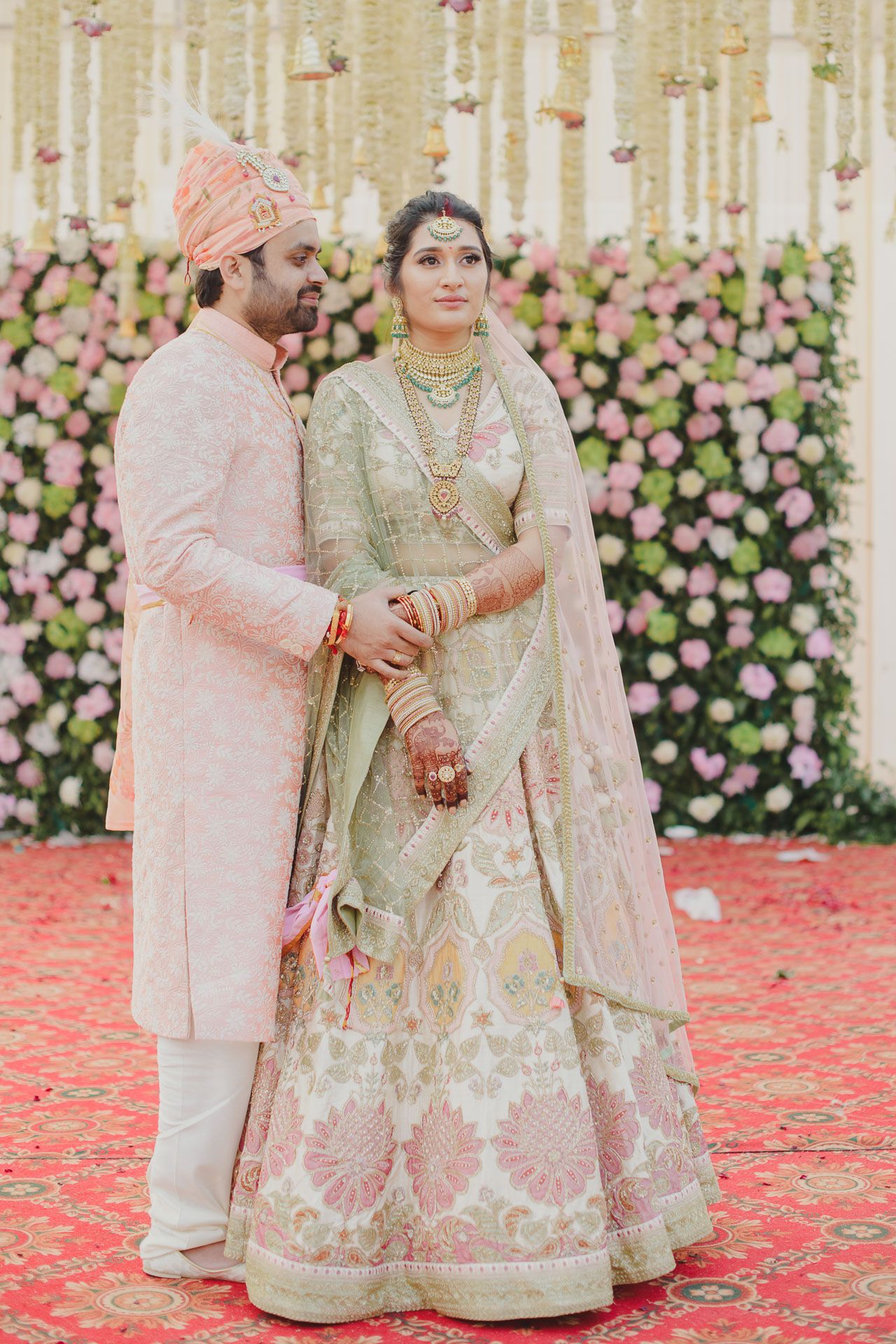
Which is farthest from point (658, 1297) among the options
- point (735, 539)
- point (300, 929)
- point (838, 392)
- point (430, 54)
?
point (838, 392)

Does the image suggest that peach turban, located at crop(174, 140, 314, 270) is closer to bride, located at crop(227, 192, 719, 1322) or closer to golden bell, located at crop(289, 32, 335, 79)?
bride, located at crop(227, 192, 719, 1322)

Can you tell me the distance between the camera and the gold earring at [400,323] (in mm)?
2354

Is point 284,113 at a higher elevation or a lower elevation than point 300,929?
higher

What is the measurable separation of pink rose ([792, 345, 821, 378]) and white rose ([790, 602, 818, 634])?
978mm

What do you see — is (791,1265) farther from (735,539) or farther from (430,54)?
(735,539)

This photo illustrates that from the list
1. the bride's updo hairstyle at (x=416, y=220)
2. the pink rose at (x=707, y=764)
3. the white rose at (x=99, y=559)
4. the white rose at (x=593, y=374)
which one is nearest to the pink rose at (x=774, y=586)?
the pink rose at (x=707, y=764)

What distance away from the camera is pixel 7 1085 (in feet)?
10.2

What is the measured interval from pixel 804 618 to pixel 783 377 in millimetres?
1019

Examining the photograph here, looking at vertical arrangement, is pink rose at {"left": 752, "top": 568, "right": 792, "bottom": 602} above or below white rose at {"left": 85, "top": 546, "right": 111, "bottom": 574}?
below

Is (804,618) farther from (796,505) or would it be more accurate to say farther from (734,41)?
(734,41)


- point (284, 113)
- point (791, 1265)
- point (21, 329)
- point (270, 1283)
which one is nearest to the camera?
point (270, 1283)

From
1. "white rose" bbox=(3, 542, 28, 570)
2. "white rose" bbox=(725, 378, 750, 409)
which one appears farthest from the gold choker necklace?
"white rose" bbox=(3, 542, 28, 570)

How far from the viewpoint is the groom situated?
213 centimetres

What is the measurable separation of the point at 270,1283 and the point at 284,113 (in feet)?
10.6
